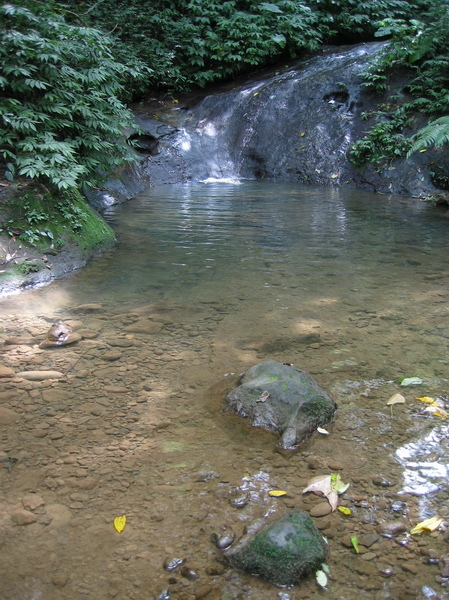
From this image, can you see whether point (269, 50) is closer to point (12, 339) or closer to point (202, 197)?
point (202, 197)

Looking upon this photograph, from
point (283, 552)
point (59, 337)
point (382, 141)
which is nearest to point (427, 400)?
point (283, 552)

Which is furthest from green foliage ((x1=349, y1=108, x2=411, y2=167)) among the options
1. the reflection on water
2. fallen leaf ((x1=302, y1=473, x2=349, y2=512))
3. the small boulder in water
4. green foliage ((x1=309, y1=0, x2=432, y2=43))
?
fallen leaf ((x1=302, y1=473, x2=349, y2=512))

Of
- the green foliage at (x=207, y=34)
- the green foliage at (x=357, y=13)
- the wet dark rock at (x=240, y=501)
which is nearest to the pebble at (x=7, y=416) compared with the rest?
the wet dark rock at (x=240, y=501)

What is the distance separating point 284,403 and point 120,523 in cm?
105

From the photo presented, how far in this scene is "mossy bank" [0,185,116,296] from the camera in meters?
4.75

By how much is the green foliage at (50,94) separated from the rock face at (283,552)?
4.15 meters

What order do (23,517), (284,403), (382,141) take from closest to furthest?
1. (23,517)
2. (284,403)
3. (382,141)

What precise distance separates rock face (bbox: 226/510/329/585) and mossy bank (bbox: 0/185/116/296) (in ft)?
11.3

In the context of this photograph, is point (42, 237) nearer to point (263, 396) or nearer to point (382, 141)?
point (263, 396)

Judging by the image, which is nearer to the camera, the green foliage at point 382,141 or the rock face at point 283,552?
the rock face at point 283,552

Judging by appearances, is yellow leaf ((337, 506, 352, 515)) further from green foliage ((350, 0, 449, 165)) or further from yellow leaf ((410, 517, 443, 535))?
green foliage ((350, 0, 449, 165))

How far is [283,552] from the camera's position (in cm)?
181

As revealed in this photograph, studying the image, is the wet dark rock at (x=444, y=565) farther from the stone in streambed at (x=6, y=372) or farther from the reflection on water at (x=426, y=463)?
the stone in streambed at (x=6, y=372)

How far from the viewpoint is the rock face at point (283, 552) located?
5.88 feet
